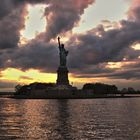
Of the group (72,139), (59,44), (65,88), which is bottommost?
(72,139)

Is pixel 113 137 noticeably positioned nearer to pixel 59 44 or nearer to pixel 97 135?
pixel 97 135

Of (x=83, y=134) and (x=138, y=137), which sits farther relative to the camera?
(x=83, y=134)

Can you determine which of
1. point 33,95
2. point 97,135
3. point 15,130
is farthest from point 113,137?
point 33,95

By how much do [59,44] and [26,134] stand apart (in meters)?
108

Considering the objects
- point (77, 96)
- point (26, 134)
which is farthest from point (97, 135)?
point (77, 96)

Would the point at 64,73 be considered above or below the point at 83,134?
above

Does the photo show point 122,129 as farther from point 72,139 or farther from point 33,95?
point 33,95

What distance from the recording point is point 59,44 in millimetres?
147125

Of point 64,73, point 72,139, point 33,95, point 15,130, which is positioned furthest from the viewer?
point 33,95

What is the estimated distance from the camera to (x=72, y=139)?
121ft

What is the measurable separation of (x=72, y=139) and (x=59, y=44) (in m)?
112

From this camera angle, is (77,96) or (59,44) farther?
(77,96)

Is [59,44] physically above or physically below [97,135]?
above

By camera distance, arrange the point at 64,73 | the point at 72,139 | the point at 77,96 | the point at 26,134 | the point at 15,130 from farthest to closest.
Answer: the point at 77,96 → the point at 64,73 → the point at 15,130 → the point at 26,134 → the point at 72,139
